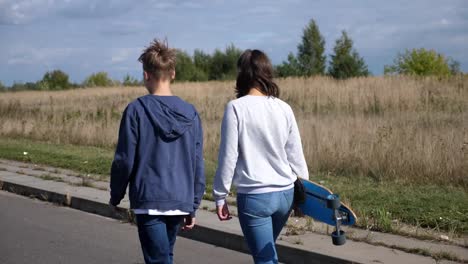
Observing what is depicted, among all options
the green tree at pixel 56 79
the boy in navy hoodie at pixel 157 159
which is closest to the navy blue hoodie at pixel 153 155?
the boy in navy hoodie at pixel 157 159

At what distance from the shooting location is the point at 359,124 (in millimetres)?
15570

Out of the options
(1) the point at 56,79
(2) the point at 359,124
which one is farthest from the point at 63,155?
(1) the point at 56,79

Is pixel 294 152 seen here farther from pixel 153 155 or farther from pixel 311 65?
pixel 311 65

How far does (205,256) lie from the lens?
7.51 meters

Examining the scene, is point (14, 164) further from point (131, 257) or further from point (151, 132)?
point (151, 132)

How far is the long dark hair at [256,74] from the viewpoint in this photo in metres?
4.39

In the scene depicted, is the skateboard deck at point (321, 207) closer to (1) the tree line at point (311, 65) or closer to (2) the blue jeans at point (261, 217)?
(2) the blue jeans at point (261, 217)

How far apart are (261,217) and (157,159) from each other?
29.4 inches

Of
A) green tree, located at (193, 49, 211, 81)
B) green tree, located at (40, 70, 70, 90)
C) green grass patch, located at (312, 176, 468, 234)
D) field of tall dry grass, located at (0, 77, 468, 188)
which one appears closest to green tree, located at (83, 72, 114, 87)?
green tree, located at (40, 70, 70, 90)

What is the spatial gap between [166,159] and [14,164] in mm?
12494

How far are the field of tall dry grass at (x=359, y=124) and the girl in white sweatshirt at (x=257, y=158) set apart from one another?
21.1 ft

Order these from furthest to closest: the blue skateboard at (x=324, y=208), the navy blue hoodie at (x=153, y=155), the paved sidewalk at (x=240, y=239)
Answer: the paved sidewalk at (x=240, y=239)
the blue skateboard at (x=324, y=208)
the navy blue hoodie at (x=153, y=155)

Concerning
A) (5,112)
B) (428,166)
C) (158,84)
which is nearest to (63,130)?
(5,112)

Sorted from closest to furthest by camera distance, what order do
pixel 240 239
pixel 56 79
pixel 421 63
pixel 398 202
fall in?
pixel 240 239, pixel 398 202, pixel 421 63, pixel 56 79
